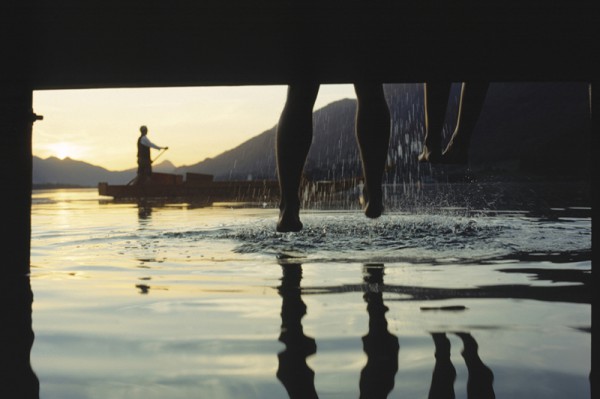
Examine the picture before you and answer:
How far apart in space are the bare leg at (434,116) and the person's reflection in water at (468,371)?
7.65ft

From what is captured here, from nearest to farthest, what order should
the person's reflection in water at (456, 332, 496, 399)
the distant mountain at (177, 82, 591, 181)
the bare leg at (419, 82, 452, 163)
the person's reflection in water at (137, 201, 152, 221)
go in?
the person's reflection in water at (456, 332, 496, 399) → the bare leg at (419, 82, 452, 163) → the person's reflection in water at (137, 201, 152, 221) → the distant mountain at (177, 82, 591, 181)

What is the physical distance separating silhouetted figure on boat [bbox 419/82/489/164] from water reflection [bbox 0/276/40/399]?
2403 millimetres

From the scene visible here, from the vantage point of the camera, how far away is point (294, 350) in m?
1.56

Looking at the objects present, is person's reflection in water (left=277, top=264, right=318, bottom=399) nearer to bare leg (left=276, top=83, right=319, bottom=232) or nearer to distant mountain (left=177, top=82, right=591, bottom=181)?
bare leg (left=276, top=83, right=319, bottom=232)

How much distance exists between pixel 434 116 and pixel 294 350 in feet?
8.62

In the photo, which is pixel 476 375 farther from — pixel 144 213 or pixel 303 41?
pixel 144 213

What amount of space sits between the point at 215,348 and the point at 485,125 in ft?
572

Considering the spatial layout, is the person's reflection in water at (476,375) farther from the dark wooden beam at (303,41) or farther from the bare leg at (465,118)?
the bare leg at (465,118)

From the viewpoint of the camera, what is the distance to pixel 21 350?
1.60 metres

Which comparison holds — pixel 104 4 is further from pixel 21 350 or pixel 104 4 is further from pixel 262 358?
pixel 262 358

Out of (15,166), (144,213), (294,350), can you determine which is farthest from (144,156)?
(294,350)

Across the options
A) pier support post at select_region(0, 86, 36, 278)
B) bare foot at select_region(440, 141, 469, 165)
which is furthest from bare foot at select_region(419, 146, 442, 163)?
pier support post at select_region(0, 86, 36, 278)

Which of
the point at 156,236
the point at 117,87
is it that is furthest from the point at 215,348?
the point at 156,236

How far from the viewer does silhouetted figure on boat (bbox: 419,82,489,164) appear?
3498 millimetres
